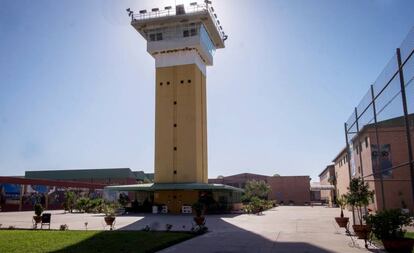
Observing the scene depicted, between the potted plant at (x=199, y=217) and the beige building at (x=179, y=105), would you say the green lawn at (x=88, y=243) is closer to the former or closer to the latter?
the potted plant at (x=199, y=217)

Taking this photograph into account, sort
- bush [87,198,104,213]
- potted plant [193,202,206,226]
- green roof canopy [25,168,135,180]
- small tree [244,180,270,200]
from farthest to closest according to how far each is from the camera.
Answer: green roof canopy [25,168,135,180], small tree [244,180,270,200], bush [87,198,104,213], potted plant [193,202,206,226]

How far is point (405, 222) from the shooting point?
39.9 feet

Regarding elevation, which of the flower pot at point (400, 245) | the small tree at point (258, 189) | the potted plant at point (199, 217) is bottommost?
the flower pot at point (400, 245)

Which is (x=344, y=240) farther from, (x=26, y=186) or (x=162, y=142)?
(x=26, y=186)

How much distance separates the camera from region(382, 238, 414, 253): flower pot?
38.9 feet

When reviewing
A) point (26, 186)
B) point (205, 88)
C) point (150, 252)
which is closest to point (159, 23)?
point (205, 88)

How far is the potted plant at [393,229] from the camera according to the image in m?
12.0

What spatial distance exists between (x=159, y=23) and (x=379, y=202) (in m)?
34.3

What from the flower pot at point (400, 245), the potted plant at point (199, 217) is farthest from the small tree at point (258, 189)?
the flower pot at point (400, 245)

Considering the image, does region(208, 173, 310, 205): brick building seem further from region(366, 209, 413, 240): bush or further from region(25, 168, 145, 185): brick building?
region(366, 209, 413, 240): bush

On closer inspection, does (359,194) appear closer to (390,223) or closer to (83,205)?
(390,223)

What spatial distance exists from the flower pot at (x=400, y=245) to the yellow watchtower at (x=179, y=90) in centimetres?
3709

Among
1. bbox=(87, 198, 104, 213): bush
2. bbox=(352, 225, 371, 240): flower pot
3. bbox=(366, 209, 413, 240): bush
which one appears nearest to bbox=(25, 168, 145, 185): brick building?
bbox=(87, 198, 104, 213): bush

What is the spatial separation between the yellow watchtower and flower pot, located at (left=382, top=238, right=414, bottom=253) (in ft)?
122
